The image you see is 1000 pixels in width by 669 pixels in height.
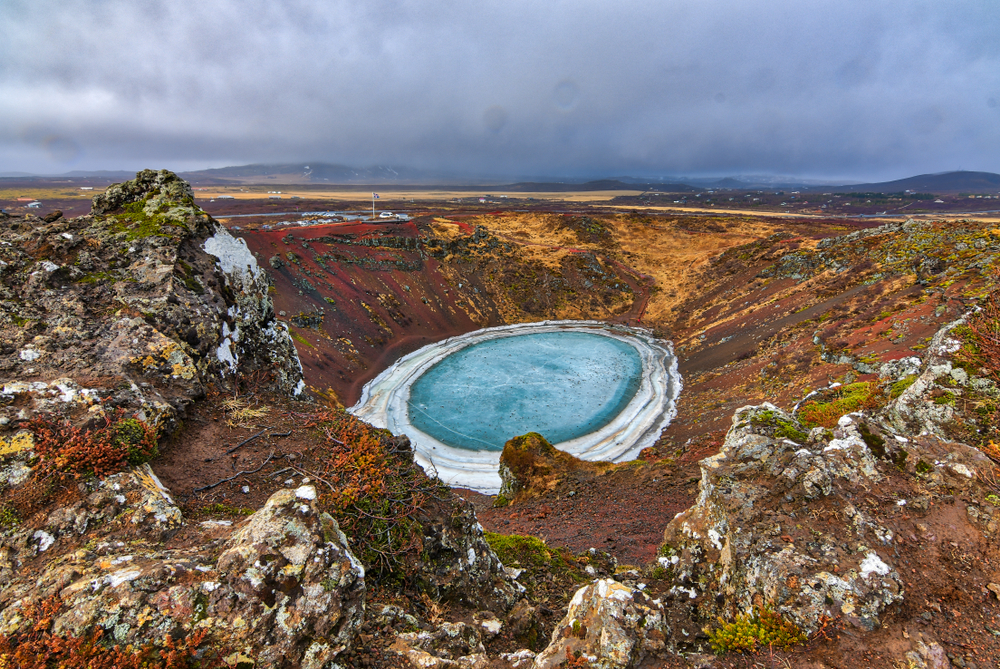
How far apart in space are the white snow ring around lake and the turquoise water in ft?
2.16

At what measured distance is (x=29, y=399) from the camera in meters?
5.96

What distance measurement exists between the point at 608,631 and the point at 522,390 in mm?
27069

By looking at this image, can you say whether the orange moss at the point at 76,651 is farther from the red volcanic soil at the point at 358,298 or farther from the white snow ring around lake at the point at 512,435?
the red volcanic soil at the point at 358,298

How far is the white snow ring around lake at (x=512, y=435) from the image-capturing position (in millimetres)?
23734

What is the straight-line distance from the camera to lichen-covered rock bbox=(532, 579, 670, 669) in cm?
532

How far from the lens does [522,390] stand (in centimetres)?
3253

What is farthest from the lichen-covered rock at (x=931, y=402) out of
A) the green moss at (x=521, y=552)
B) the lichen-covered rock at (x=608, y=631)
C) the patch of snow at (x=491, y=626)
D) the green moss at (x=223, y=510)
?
the green moss at (x=223, y=510)

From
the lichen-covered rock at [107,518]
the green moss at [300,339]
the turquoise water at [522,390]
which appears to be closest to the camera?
the lichen-covered rock at [107,518]

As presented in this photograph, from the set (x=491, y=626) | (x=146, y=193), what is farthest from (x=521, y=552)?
(x=146, y=193)

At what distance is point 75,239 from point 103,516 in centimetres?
907

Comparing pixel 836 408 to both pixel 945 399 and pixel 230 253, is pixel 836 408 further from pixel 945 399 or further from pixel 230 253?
pixel 230 253

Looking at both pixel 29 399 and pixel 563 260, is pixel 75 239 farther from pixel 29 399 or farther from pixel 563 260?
pixel 563 260

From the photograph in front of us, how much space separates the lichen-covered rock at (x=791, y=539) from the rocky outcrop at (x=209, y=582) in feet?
19.4

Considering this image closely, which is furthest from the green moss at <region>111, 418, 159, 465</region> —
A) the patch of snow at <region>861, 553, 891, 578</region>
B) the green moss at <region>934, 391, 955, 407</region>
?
the green moss at <region>934, 391, 955, 407</region>
